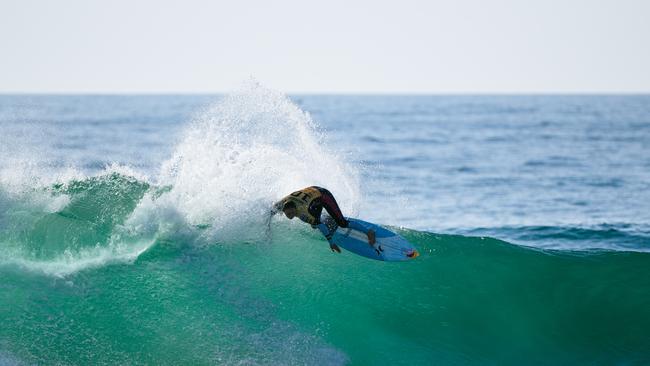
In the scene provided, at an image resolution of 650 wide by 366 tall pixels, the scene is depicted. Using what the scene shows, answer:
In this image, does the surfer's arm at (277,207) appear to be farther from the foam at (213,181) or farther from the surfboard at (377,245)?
the surfboard at (377,245)

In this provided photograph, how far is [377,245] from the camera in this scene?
952cm

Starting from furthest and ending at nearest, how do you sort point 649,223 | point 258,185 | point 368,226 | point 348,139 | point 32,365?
1. point 348,139
2. point 649,223
3. point 258,185
4. point 368,226
5. point 32,365

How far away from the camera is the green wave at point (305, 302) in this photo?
828 centimetres

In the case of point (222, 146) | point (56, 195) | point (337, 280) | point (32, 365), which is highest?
point (222, 146)

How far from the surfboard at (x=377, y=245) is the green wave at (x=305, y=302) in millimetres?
382

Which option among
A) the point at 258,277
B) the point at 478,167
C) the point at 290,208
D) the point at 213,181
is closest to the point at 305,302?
the point at 258,277

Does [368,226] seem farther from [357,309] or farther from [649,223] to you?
[649,223]

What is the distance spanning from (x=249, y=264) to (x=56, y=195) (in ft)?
10.6

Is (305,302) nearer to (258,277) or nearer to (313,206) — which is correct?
(258,277)

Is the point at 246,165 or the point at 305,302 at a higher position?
the point at 246,165

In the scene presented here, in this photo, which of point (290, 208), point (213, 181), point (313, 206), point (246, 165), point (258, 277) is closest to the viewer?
point (313, 206)

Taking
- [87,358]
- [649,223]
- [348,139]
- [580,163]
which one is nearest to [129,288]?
[87,358]

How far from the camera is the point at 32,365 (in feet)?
25.5

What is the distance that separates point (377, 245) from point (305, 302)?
121 centimetres
